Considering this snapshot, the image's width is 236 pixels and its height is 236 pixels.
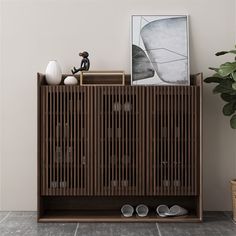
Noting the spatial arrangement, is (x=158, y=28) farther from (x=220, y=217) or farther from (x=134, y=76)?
(x=220, y=217)

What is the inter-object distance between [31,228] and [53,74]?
132 cm

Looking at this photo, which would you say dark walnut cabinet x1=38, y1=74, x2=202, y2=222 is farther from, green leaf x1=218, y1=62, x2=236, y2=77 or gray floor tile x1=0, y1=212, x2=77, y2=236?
Answer: green leaf x1=218, y1=62, x2=236, y2=77

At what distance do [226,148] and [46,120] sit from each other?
66.5 inches

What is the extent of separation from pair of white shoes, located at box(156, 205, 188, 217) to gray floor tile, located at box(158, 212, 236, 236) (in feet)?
0.61

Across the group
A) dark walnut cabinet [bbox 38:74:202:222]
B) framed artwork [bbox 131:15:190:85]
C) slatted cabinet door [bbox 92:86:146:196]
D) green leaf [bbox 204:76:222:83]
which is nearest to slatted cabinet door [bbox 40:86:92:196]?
dark walnut cabinet [bbox 38:74:202:222]

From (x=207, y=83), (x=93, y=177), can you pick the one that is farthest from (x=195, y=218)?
(x=207, y=83)

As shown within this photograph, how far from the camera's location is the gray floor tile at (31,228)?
12.3ft

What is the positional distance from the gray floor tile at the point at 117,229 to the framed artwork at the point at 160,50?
1.26 metres

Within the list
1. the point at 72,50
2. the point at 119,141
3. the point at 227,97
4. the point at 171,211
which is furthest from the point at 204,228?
the point at 72,50

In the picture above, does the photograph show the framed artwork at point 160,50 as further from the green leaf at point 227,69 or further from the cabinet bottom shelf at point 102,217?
the cabinet bottom shelf at point 102,217

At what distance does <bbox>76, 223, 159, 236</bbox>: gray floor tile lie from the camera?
12.3ft

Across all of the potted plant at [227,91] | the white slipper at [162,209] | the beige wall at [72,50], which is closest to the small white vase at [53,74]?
the beige wall at [72,50]

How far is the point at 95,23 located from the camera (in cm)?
452

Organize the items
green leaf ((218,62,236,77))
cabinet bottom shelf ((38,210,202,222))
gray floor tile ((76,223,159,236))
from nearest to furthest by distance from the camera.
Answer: gray floor tile ((76,223,159,236)) → green leaf ((218,62,236,77)) → cabinet bottom shelf ((38,210,202,222))
